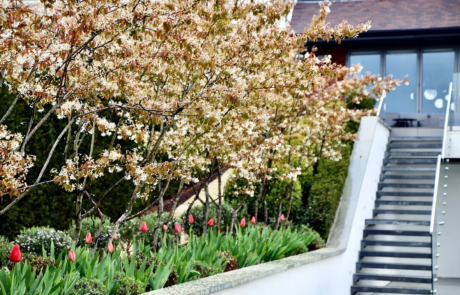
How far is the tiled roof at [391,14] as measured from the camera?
1912 cm

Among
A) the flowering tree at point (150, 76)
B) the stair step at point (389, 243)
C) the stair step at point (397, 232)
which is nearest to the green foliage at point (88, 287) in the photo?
the flowering tree at point (150, 76)

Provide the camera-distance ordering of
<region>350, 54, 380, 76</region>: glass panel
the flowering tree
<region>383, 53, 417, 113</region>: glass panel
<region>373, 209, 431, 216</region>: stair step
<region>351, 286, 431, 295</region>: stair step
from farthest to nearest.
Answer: <region>350, 54, 380, 76</region>: glass panel → <region>383, 53, 417, 113</region>: glass panel → <region>373, 209, 431, 216</region>: stair step → <region>351, 286, 431, 295</region>: stair step → the flowering tree

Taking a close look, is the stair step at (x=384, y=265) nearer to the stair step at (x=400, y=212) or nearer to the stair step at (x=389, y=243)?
the stair step at (x=389, y=243)

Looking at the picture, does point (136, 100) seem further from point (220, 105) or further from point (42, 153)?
point (42, 153)

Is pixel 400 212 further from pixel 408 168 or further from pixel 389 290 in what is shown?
pixel 389 290

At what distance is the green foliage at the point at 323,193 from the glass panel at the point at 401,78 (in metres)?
4.94

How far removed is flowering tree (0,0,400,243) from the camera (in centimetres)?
462

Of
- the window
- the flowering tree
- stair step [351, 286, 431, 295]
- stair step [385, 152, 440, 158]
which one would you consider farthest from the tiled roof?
the flowering tree

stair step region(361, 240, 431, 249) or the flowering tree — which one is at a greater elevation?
the flowering tree

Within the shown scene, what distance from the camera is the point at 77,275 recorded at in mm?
4832

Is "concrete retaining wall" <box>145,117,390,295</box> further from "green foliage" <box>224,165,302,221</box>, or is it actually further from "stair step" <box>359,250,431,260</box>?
"green foliage" <box>224,165,302,221</box>

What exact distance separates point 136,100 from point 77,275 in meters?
2.29

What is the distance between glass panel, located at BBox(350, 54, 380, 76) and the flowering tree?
1155 cm

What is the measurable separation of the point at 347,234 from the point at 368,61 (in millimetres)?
10965
